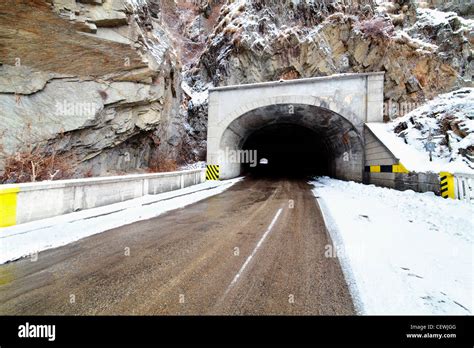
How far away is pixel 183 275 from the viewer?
2.90 metres

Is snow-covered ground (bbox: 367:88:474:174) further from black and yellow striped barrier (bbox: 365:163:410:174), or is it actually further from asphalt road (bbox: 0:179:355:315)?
asphalt road (bbox: 0:179:355:315)

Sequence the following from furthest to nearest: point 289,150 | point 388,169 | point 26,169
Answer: point 289,150 < point 388,169 < point 26,169

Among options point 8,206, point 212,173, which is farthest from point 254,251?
point 212,173

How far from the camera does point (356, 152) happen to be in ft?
46.2

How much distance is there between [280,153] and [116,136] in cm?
2739

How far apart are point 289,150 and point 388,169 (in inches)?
920

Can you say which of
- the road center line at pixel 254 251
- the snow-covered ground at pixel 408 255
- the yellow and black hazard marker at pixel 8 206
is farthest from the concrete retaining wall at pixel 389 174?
the yellow and black hazard marker at pixel 8 206

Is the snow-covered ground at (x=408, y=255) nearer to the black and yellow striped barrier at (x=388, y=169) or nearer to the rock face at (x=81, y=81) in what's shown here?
the black and yellow striped barrier at (x=388, y=169)

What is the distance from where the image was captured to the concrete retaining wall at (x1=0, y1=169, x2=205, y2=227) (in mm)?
4578

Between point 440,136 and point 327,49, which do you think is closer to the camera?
point 440,136

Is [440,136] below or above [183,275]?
above

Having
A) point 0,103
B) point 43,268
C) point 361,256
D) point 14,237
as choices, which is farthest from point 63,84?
point 361,256

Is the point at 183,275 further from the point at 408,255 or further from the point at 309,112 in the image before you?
the point at 309,112
